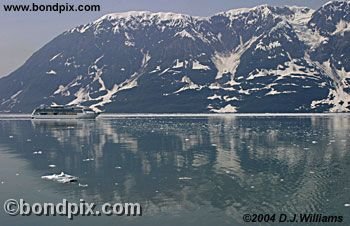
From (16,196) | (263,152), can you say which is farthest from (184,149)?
(16,196)

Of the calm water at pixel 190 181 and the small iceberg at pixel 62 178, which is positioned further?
the small iceberg at pixel 62 178

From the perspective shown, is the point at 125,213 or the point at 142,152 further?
the point at 142,152

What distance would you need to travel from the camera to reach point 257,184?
151ft

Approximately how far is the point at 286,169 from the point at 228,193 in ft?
53.2

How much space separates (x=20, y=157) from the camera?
2790 inches

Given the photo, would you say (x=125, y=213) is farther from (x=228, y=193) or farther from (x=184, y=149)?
(x=184, y=149)

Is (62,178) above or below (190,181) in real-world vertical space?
above

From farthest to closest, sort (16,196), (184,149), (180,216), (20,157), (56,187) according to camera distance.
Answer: (184,149), (20,157), (56,187), (16,196), (180,216)

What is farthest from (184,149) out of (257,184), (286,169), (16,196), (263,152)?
(16,196)

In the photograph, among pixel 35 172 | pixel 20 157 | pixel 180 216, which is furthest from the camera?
pixel 20 157

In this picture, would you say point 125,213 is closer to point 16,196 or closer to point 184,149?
point 16,196

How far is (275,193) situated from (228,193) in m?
4.40

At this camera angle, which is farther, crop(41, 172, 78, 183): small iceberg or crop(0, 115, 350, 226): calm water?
crop(41, 172, 78, 183): small iceberg

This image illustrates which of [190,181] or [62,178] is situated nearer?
[190,181]
